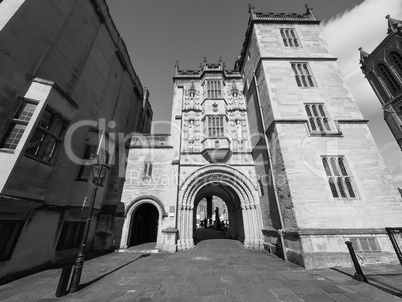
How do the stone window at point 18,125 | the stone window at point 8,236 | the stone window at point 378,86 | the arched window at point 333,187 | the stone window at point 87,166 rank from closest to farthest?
the stone window at point 8,236 → the stone window at point 18,125 → the arched window at point 333,187 → the stone window at point 87,166 → the stone window at point 378,86

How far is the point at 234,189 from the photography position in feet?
41.4

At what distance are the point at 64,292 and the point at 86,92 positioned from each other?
9968mm

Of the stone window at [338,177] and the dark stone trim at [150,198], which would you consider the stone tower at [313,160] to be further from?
the dark stone trim at [150,198]

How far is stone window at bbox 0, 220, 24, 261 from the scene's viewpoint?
561 cm

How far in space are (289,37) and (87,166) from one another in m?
18.1

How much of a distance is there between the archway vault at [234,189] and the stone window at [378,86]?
3245 centimetres

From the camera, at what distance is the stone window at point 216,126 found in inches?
534

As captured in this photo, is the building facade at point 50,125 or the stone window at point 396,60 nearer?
the building facade at point 50,125

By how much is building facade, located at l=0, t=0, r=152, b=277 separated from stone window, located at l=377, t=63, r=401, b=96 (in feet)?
132

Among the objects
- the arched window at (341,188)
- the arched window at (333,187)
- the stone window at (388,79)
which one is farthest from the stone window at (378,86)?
the arched window at (333,187)

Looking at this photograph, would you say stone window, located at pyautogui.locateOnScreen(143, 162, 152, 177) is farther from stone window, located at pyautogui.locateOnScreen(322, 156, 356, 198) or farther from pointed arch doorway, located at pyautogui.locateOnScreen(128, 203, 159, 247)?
stone window, located at pyautogui.locateOnScreen(322, 156, 356, 198)

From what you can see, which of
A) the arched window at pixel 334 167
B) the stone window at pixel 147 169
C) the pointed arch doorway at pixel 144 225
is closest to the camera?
the arched window at pixel 334 167

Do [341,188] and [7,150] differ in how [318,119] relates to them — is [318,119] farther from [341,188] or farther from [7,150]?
[7,150]

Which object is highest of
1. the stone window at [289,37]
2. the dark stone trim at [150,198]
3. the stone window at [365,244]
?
the stone window at [289,37]
